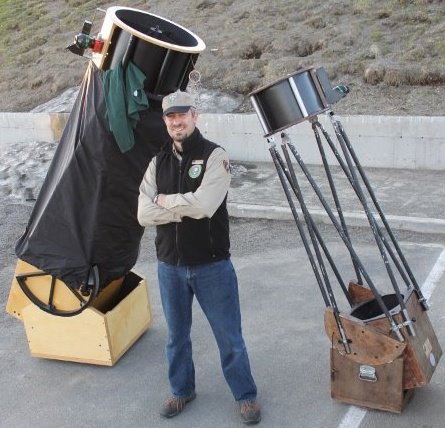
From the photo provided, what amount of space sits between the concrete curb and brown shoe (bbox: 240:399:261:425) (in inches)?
139

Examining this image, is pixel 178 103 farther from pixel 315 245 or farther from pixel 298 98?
pixel 315 245

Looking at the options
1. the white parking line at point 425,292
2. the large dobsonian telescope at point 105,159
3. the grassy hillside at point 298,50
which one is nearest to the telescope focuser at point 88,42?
the large dobsonian telescope at point 105,159

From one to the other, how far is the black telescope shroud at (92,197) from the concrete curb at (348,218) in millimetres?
3333

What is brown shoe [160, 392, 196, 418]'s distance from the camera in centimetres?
421

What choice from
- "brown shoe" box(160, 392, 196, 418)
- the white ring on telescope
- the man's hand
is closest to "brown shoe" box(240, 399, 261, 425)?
"brown shoe" box(160, 392, 196, 418)

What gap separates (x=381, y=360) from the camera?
3799 mm

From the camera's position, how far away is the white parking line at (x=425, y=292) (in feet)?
12.9

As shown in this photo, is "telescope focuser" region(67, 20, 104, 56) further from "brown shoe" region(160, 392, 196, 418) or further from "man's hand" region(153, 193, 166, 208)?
"brown shoe" region(160, 392, 196, 418)

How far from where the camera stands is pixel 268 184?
9016 millimetres

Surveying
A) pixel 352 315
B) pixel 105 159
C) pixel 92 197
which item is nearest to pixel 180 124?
pixel 105 159

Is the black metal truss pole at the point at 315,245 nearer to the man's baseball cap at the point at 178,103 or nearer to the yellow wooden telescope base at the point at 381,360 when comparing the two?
the yellow wooden telescope base at the point at 381,360

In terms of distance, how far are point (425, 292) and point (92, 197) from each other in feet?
9.78

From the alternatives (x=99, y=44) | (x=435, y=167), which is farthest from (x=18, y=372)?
(x=435, y=167)

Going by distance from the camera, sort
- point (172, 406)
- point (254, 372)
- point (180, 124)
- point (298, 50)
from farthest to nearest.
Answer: point (298, 50), point (254, 372), point (172, 406), point (180, 124)
